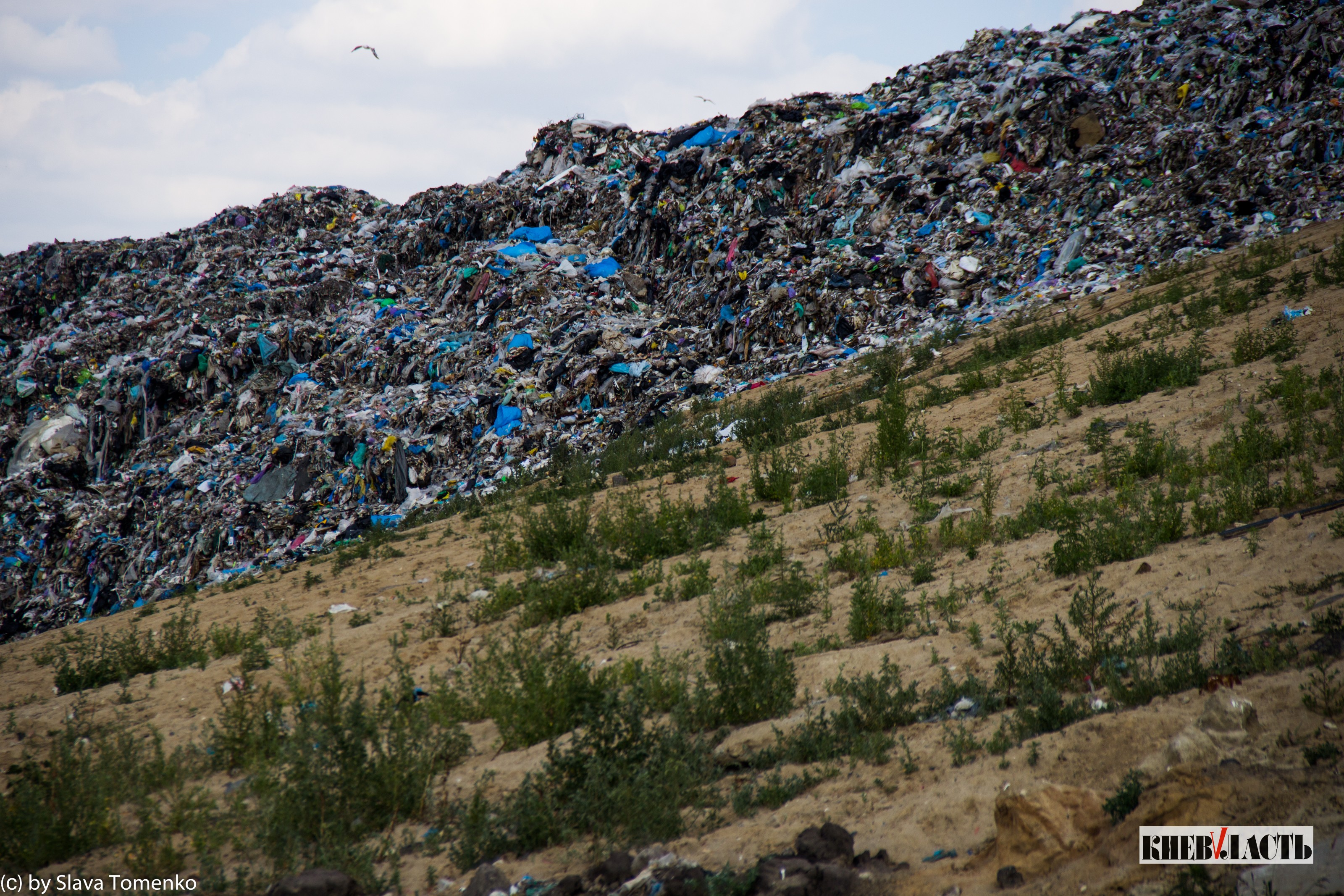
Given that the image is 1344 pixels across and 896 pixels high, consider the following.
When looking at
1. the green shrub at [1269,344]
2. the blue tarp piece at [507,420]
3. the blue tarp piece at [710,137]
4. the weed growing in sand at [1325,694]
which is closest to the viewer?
the weed growing in sand at [1325,694]

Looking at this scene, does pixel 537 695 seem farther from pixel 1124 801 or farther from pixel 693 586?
pixel 1124 801

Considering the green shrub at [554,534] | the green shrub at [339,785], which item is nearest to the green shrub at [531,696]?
the green shrub at [339,785]

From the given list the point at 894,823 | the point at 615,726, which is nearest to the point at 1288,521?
the point at 894,823

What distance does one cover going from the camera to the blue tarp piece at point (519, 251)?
14.3 meters

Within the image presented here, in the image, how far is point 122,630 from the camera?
5.36 metres

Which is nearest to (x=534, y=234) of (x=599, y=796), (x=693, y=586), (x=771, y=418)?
(x=771, y=418)

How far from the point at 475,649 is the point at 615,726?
1265 mm

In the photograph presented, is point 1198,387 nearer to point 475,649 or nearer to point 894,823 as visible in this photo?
point 894,823

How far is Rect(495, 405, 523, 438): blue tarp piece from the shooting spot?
35.2 ft

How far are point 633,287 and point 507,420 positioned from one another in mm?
4299

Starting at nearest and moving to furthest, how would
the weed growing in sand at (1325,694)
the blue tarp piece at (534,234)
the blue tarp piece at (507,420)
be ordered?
the weed growing in sand at (1325,694), the blue tarp piece at (507,420), the blue tarp piece at (534,234)

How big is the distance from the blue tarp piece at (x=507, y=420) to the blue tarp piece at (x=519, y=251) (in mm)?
4594

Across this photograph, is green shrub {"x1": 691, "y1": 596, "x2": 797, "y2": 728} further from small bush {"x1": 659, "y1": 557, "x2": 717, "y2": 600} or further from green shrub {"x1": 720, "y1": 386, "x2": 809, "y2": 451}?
green shrub {"x1": 720, "y1": 386, "x2": 809, "y2": 451}

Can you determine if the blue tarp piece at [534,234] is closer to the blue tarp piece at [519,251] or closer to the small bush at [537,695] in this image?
the blue tarp piece at [519,251]
